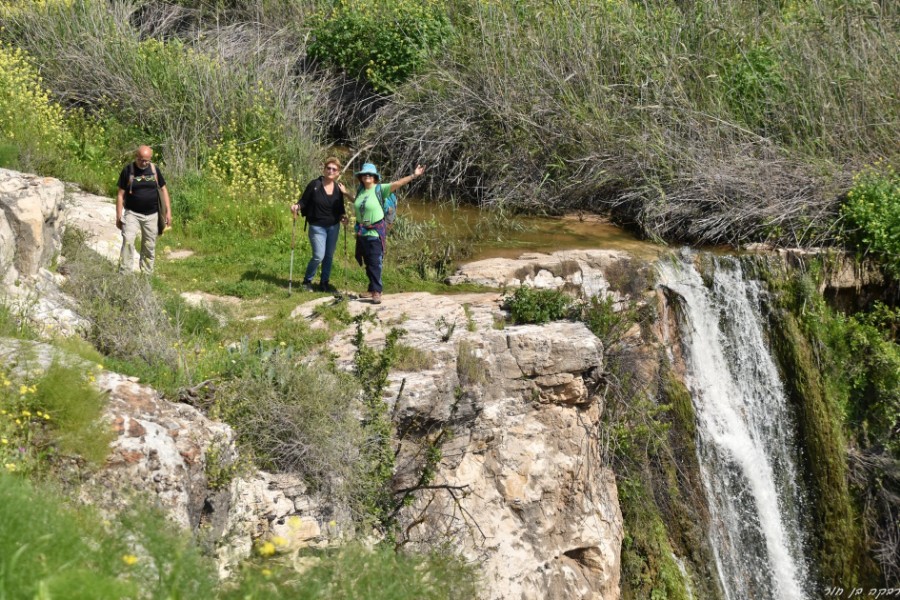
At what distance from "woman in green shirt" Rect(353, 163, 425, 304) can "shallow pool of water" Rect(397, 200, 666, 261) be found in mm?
2274

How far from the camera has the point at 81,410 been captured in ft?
21.3

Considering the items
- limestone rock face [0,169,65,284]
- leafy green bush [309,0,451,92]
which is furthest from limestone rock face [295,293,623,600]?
leafy green bush [309,0,451,92]

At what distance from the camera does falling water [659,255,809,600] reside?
1079 centimetres

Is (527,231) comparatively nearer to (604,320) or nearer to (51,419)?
(604,320)

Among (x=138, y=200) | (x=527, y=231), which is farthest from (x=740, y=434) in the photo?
(x=138, y=200)

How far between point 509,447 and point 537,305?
1.51 m

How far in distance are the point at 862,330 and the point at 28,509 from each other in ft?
33.9

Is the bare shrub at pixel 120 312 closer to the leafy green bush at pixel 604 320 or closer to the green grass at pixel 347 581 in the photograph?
the green grass at pixel 347 581

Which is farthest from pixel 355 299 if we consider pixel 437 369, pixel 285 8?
pixel 285 8

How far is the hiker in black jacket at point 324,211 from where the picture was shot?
10.4m

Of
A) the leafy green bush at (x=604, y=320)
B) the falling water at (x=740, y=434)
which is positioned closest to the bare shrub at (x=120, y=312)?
the leafy green bush at (x=604, y=320)

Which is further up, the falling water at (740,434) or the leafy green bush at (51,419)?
the leafy green bush at (51,419)

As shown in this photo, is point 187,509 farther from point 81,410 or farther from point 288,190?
point 288,190

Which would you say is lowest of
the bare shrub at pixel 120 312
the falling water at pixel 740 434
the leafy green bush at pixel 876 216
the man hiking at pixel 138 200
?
the falling water at pixel 740 434
